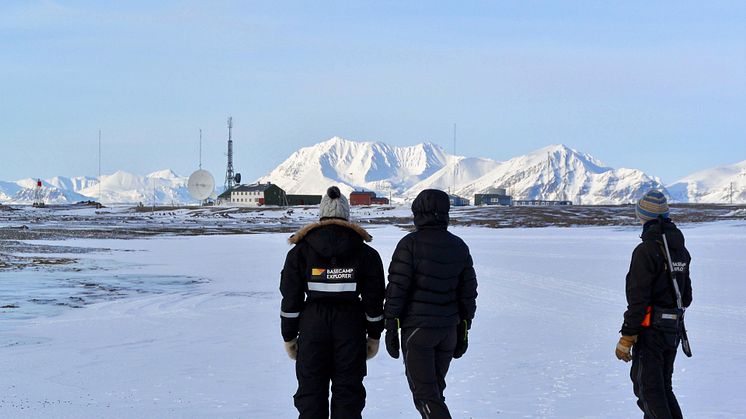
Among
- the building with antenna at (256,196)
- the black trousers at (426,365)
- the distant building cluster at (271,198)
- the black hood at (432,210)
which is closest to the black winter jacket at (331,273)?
the black trousers at (426,365)

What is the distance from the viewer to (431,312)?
6.21 metres

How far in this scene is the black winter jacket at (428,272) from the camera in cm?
620

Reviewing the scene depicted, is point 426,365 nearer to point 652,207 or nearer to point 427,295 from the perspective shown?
point 427,295

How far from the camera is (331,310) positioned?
6.16 m

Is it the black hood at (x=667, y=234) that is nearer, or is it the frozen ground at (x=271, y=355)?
the black hood at (x=667, y=234)

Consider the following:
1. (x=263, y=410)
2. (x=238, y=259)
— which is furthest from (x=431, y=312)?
(x=238, y=259)

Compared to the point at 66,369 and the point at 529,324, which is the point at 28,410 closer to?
the point at 66,369

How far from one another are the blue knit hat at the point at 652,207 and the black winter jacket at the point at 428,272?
5.41ft

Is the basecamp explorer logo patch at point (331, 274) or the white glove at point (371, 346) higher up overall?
the basecamp explorer logo patch at point (331, 274)

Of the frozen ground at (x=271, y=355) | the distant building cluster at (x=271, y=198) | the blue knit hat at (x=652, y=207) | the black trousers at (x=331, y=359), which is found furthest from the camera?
the distant building cluster at (x=271, y=198)

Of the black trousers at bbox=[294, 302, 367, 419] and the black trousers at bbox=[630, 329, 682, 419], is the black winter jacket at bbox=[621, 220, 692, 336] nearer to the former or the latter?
the black trousers at bbox=[630, 329, 682, 419]

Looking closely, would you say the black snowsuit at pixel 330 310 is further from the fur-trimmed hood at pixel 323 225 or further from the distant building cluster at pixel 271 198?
the distant building cluster at pixel 271 198

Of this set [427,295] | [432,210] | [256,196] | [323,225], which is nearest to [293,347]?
[323,225]

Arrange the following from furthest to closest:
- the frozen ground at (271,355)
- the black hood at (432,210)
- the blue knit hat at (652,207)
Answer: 1. the frozen ground at (271,355)
2. the blue knit hat at (652,207)
3. the black hood at (432,210)
